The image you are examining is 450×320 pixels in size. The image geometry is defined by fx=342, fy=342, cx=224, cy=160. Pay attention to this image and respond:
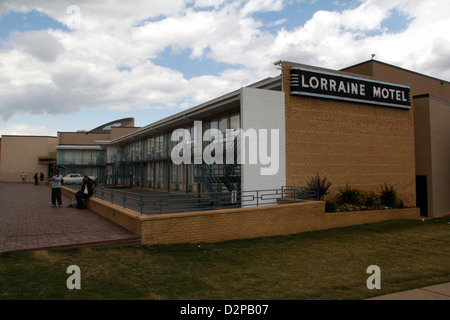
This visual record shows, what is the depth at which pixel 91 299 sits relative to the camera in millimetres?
5305

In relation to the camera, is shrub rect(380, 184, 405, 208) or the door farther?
the door

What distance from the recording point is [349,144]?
1803 centimetres

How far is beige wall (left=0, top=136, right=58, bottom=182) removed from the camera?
165 ft

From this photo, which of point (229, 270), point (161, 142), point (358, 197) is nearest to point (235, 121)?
point (358, 197)

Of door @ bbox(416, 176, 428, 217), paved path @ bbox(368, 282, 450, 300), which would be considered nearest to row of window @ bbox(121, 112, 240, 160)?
door @ bbox(416, 176, 428, 217)

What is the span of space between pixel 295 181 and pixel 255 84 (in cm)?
514

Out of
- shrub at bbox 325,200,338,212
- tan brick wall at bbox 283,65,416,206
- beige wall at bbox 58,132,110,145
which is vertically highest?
beige wall at bbox 58,132,110,145

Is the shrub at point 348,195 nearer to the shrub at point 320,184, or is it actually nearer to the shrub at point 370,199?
the shrub at point 370,199

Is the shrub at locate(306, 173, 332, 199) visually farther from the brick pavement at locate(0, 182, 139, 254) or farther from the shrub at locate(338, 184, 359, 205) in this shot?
the brick pavement at locate(0, 182, 139, 254)

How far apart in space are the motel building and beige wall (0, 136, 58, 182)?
108 ft

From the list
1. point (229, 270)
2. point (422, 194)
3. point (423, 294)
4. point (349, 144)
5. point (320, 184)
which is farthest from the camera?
point (422, 194)

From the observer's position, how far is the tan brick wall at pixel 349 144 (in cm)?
1598

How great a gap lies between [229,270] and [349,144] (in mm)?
12882

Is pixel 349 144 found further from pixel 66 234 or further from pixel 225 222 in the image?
pixel 66 234
